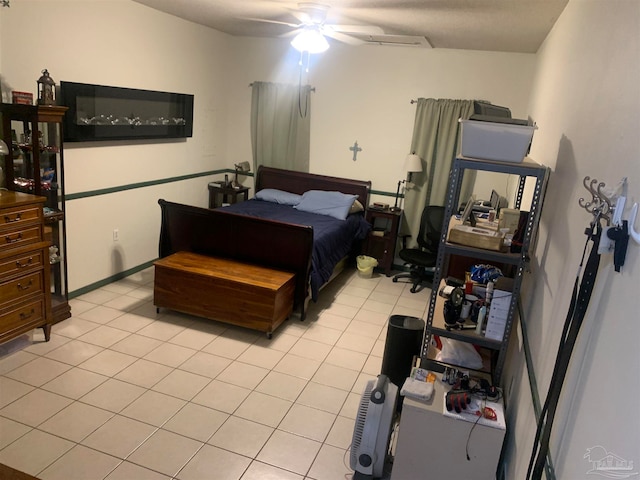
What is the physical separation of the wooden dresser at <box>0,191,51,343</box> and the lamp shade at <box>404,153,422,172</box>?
3.49 meters

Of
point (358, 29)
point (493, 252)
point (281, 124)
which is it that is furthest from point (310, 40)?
point (493, 252)

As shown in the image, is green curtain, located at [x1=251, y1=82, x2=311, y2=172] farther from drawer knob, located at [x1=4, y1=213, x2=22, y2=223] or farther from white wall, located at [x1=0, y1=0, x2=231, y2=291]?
drawer knob, located at [x1=4, y1=213, x2=22, y2=223]

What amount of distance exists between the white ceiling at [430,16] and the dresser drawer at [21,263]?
7.84 feet

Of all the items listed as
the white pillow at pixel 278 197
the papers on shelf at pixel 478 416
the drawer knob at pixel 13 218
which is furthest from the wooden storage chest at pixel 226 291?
the papers on shelf at pixel 478 416

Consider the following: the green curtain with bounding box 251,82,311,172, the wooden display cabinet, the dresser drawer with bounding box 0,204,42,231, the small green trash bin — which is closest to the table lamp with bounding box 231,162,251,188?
the green curtain with bounding box 251,82,311,172

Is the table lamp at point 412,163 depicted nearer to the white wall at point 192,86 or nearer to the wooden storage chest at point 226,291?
the white wall at point 192,86

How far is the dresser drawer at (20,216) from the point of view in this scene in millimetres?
2891

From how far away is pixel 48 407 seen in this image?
2.67m

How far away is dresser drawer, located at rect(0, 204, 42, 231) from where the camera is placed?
2.89m

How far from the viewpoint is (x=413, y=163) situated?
16.9 feet

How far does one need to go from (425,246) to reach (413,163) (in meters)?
0.92

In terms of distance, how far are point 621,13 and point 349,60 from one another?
4.15m

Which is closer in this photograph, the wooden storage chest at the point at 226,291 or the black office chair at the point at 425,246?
the wooden storage chest at the point at 226,291

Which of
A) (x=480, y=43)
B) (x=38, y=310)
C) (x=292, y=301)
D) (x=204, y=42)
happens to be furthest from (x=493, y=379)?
(x=204, y=42)
